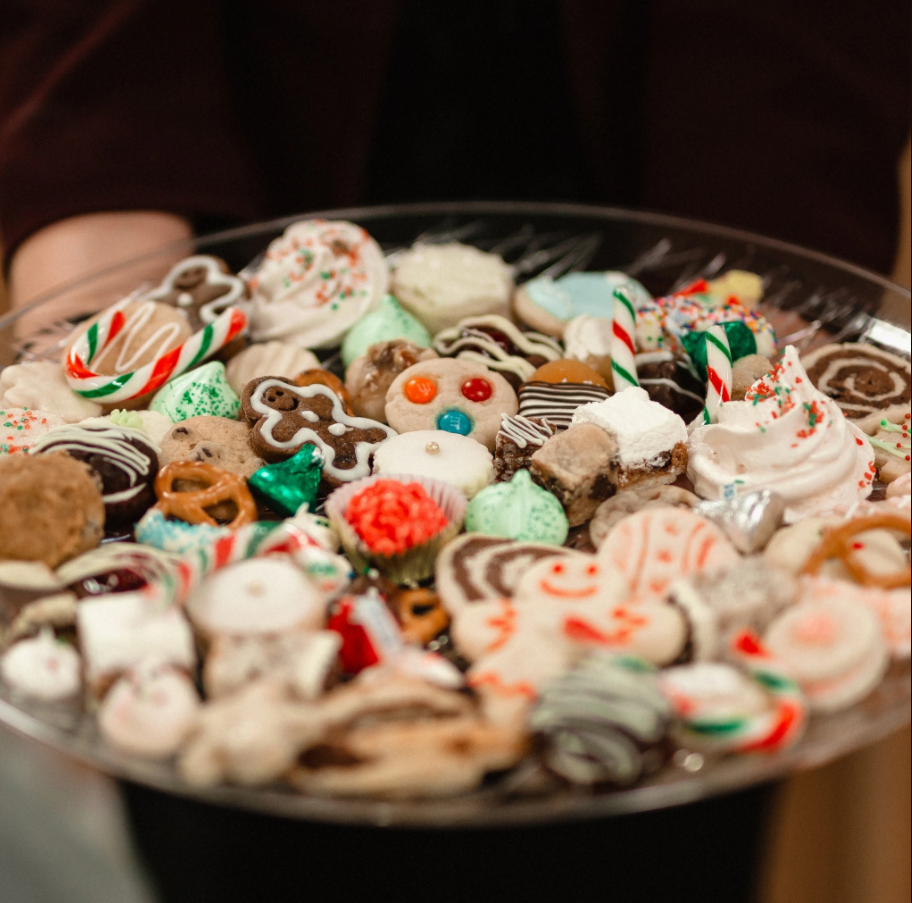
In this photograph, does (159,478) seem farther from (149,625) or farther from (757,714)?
(757,714)

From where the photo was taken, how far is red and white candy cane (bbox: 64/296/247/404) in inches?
63.2

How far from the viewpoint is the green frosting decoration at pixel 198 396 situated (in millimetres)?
1596

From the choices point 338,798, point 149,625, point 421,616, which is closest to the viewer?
point 338,798

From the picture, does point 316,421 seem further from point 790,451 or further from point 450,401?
point 790,451

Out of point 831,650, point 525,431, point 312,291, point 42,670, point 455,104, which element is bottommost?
point 42,670

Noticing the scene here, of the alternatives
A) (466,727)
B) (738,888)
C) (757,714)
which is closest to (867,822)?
(738,888)

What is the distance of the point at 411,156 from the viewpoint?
2.40 meters

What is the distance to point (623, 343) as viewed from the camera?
1659 millimetres

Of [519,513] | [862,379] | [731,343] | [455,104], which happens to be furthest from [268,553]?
[455,104]

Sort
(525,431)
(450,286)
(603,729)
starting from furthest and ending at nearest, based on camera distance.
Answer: (450,286) < (525,431) < (603,729)

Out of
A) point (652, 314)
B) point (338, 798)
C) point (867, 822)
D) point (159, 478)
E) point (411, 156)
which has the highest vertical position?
point (411, 156)

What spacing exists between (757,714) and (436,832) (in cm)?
79

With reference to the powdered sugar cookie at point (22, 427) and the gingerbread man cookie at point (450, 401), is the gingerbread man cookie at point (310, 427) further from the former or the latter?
the powdered sugar cookie at point (22, 427)

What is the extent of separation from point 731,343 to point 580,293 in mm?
380
